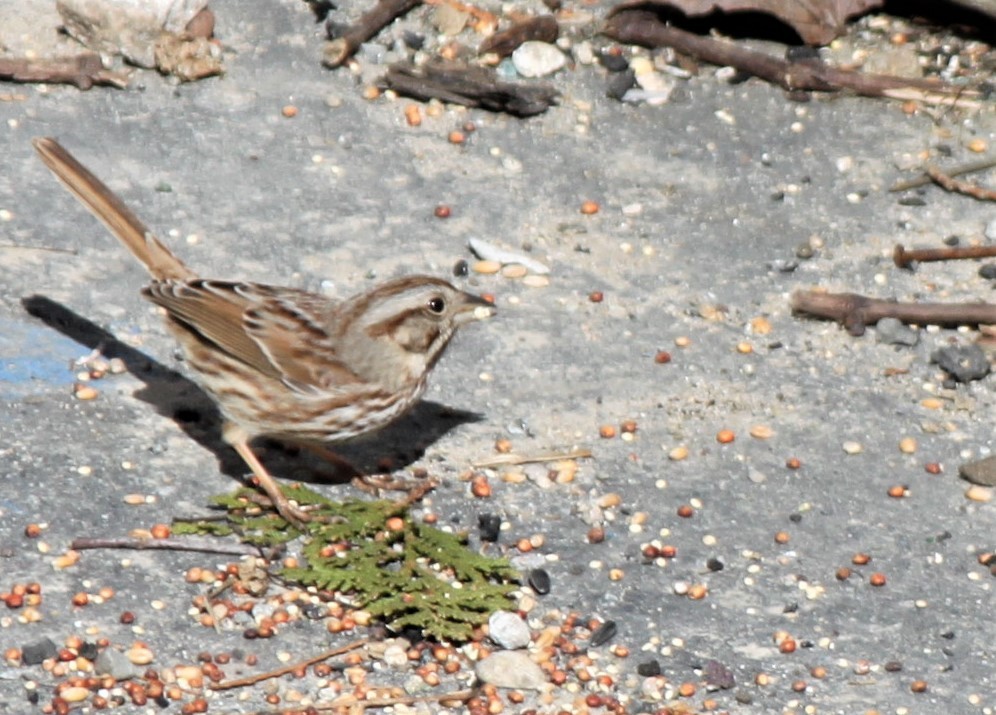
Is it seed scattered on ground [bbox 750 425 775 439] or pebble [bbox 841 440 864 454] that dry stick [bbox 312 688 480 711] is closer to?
seed scattered on ground [bbox 750 425 775 439]

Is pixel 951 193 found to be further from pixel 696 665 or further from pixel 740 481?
pixel 696 665

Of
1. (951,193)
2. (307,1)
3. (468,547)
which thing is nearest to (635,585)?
(468,547)

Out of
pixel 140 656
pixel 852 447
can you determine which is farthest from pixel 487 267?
pixel 140 656

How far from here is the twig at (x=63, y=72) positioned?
25.1 ft

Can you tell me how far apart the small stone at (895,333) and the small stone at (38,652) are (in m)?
3.40

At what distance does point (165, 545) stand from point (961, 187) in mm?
3905

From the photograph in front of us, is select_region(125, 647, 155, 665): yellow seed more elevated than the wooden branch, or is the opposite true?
the wooden branch

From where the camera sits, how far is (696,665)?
17.3 feet

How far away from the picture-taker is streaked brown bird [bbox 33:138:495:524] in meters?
5.74

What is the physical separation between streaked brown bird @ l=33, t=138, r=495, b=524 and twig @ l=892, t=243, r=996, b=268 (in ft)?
7.09

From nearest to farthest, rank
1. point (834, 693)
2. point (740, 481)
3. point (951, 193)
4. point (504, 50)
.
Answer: point (834, 693), point (740, 481), point (951, 193), point (504, 50)

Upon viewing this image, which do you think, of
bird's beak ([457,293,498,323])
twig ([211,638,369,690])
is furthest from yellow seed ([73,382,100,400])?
twig ([211,638,369,690])

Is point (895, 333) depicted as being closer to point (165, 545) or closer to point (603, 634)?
point (603, 634)

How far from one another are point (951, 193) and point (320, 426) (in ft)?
10.7
